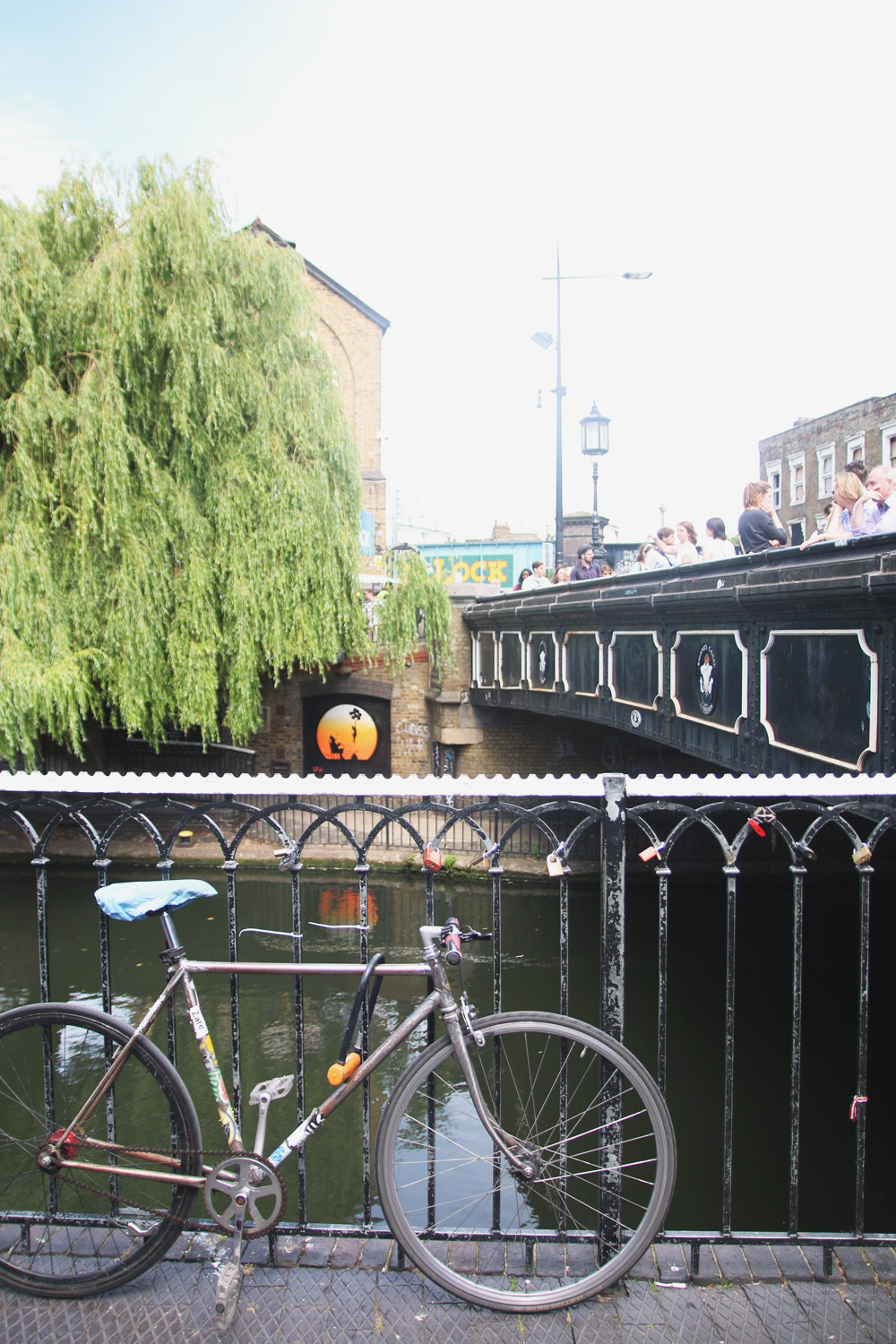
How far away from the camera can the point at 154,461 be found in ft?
45.2

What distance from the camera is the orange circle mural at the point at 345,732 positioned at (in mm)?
21094

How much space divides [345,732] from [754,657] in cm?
1480

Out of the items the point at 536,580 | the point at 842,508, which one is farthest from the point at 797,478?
the point at 842,508

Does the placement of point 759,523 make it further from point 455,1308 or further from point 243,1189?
point 243,1189

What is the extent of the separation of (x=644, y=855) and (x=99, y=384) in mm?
12722

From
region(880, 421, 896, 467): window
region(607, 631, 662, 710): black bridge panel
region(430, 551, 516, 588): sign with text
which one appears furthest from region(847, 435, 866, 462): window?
region(607, 631, 662, 710): black bridge panel

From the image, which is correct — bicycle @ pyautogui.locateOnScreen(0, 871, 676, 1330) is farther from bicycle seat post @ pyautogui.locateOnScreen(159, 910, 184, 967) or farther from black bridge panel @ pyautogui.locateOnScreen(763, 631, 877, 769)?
black bridge panel @ pyautogui.locateOnScreen(763, 631, 877, 769)

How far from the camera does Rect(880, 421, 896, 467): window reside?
1169 inches

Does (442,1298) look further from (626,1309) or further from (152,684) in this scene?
(152,684)

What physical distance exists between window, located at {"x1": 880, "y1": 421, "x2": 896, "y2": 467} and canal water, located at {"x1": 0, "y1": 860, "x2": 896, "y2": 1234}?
18.7 metres

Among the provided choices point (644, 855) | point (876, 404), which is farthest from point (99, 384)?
point (876, 404)

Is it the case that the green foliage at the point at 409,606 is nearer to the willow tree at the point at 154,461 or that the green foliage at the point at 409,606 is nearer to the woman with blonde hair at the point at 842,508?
the willow tree at the point at 154,461

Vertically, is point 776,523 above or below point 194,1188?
above

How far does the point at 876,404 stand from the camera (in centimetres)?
3044
